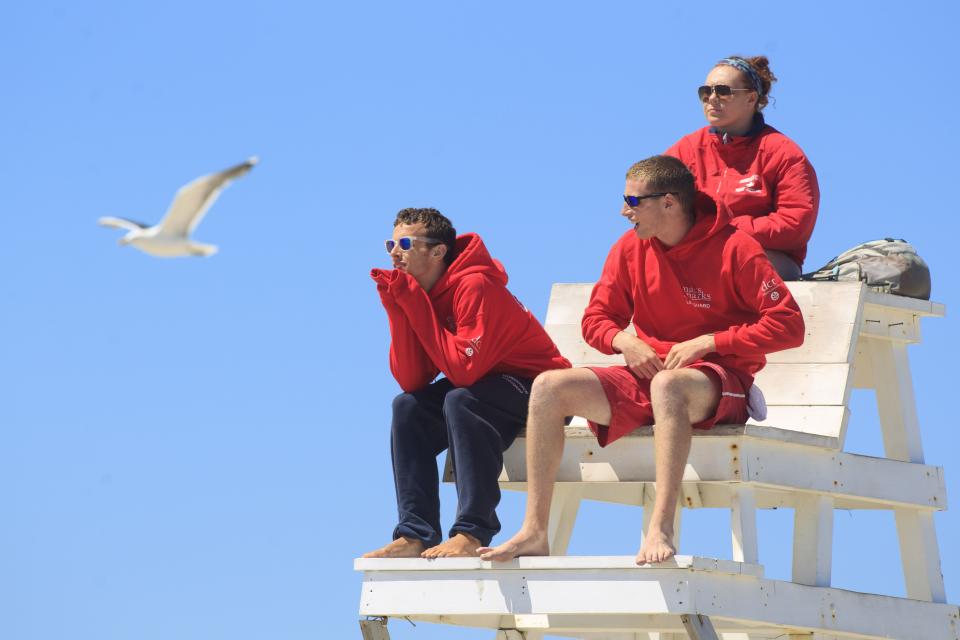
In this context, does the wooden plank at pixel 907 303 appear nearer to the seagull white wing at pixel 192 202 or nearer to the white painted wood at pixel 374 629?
the white painted wood at pixel 374 629

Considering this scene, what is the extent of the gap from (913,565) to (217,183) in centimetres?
452

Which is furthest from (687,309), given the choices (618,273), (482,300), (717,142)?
(717,142)

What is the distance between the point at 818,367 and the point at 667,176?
152 cm

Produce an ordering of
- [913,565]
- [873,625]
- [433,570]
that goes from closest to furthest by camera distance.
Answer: [433,570] → [873,625] → [913,565]

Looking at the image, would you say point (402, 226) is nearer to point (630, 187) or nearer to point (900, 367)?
point (630, 187)

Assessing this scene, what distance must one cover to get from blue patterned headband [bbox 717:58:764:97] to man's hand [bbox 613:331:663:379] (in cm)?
201

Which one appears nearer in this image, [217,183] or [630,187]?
[217,183]

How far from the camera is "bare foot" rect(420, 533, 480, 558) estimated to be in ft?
25.6

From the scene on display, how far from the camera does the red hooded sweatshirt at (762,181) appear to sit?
8969 mm

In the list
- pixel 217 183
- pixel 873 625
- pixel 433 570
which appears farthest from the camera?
pixel 873 625

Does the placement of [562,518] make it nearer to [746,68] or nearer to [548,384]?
[548,384]

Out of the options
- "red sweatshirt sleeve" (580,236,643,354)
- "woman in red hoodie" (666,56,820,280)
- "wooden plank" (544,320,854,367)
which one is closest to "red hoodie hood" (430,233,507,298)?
"red sweatshirt sleeve" (580,236,643,354)

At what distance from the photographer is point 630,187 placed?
796cm

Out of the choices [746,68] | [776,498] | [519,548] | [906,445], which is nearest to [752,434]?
[519,548]
